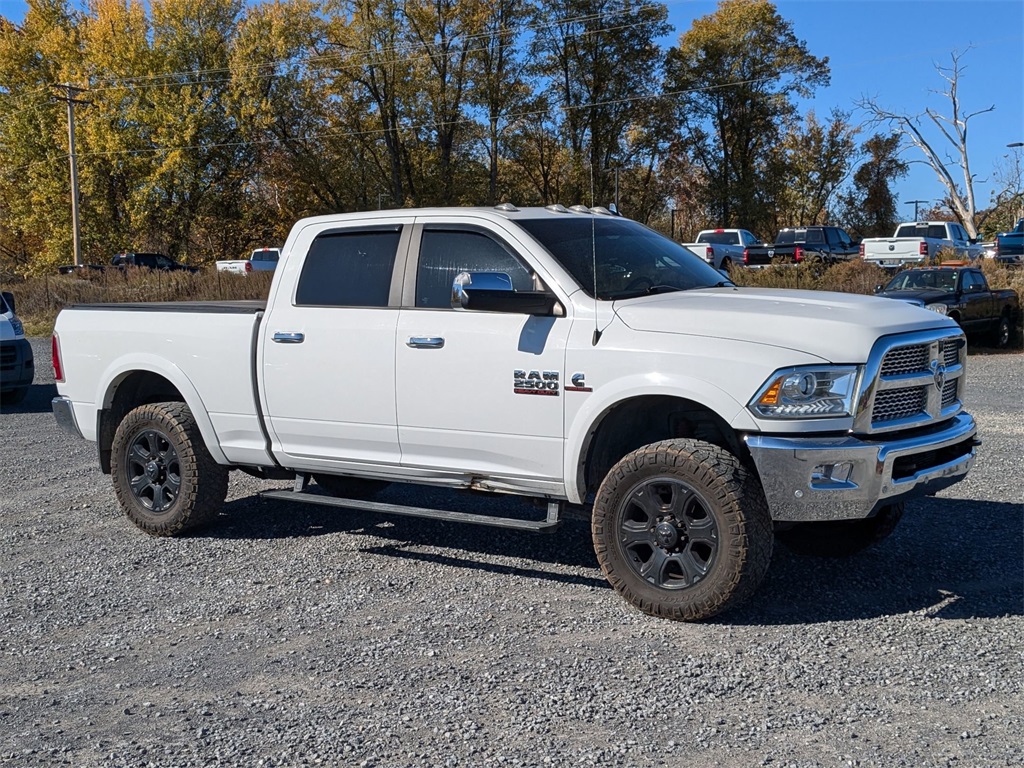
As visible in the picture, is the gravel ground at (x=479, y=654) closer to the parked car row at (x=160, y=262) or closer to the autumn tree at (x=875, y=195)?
the parked car row at (x=160, y=262)

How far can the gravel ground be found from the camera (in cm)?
380

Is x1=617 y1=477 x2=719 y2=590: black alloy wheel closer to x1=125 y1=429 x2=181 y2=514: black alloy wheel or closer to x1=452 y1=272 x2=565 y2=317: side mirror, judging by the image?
x1=452 y1=272 x2=565 y2=317: side mirror

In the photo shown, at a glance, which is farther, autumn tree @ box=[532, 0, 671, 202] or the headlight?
autumn tree @ box=[532, 0, 671, 202]

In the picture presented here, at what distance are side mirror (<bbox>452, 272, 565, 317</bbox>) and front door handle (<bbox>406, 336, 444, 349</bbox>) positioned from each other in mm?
372

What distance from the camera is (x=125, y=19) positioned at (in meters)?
50.4

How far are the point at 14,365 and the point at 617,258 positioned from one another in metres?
10.7

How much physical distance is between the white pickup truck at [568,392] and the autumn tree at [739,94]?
47.9 meters

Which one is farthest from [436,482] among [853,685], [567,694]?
[853,685]

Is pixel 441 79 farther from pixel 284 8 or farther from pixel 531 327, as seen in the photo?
pixel 531 327

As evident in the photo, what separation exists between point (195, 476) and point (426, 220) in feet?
7.57

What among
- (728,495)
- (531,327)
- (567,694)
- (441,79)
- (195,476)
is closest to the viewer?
(567,694)

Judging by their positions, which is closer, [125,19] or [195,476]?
[195,476]

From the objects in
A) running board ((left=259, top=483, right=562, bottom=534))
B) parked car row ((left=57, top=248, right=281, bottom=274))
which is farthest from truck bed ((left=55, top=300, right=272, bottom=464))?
parked car row ((left=57, top=248, right=281, bottom=274))

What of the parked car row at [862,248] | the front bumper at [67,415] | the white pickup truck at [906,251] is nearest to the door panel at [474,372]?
the front bumper at [67,415]
